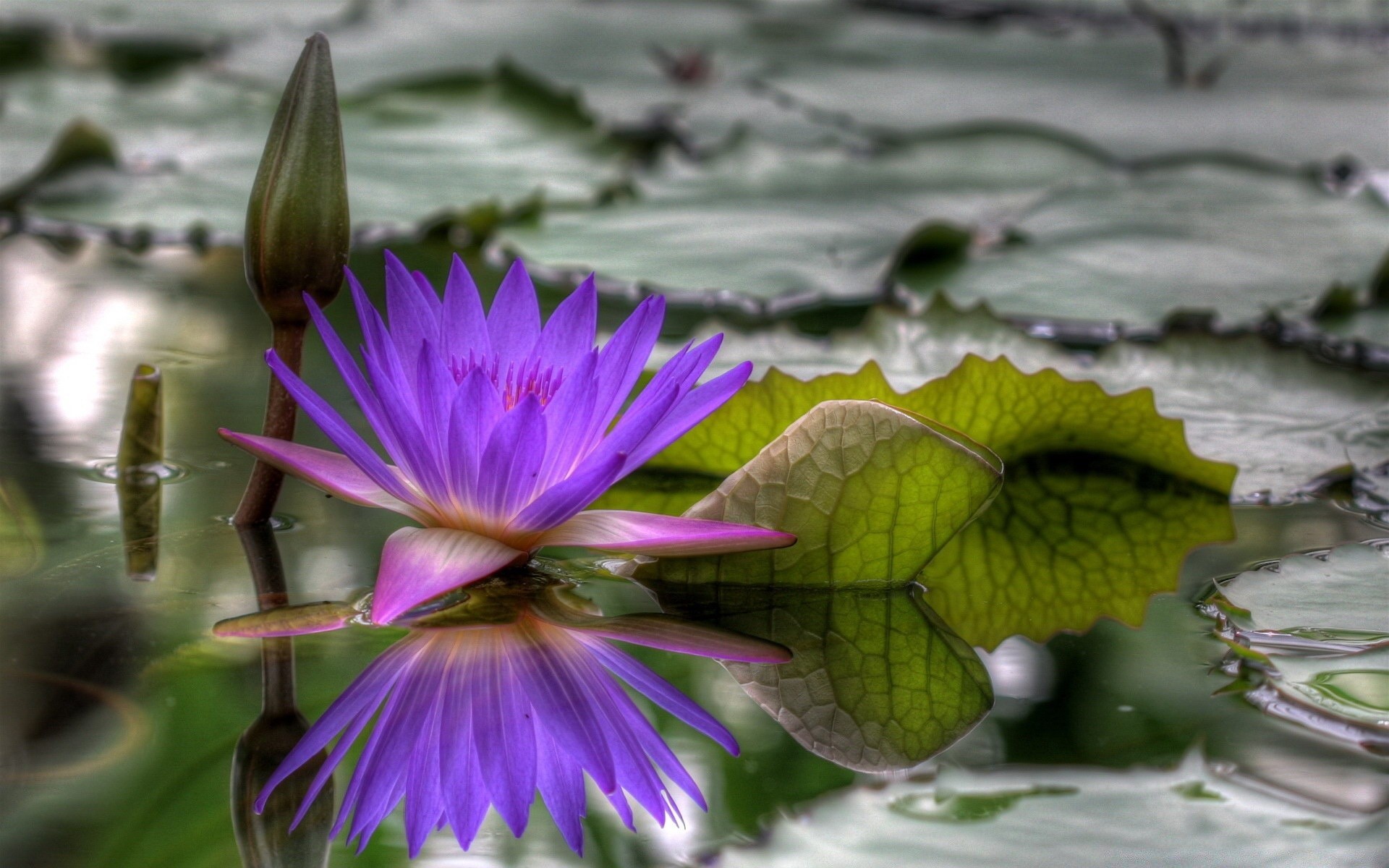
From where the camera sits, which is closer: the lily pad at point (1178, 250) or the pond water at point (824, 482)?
the pond water at point (824, 482)

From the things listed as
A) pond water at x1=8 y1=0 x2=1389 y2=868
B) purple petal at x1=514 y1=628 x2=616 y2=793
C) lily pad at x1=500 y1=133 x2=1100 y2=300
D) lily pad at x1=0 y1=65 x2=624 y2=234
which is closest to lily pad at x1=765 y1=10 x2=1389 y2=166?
pond water at x1=8 y1=0 x2=1389 y2=868

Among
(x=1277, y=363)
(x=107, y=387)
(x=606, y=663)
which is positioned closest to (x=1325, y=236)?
(x=1277, y=363)

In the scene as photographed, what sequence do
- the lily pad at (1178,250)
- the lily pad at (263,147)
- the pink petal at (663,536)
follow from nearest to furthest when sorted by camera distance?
the pink petal at (663,536), the lily pad at (1178,250), the lily pad at (263,147)

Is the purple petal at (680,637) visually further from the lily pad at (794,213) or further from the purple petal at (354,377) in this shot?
the lily pad at (794,213)

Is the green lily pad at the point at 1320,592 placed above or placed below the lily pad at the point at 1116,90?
below

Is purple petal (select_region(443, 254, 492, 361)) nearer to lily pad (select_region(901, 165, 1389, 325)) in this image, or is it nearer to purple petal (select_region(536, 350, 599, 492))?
purple petal (select_region(536, 350, 599, 492))

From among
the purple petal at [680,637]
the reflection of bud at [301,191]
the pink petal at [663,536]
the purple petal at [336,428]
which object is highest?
the reflection of bud at [301,191]

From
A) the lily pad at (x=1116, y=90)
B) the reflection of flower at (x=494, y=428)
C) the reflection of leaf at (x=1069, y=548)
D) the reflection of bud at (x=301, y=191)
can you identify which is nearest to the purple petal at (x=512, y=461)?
the reflection of flower at (x=494, y=428)

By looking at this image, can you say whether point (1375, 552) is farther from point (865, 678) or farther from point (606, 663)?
point (606, 663)
